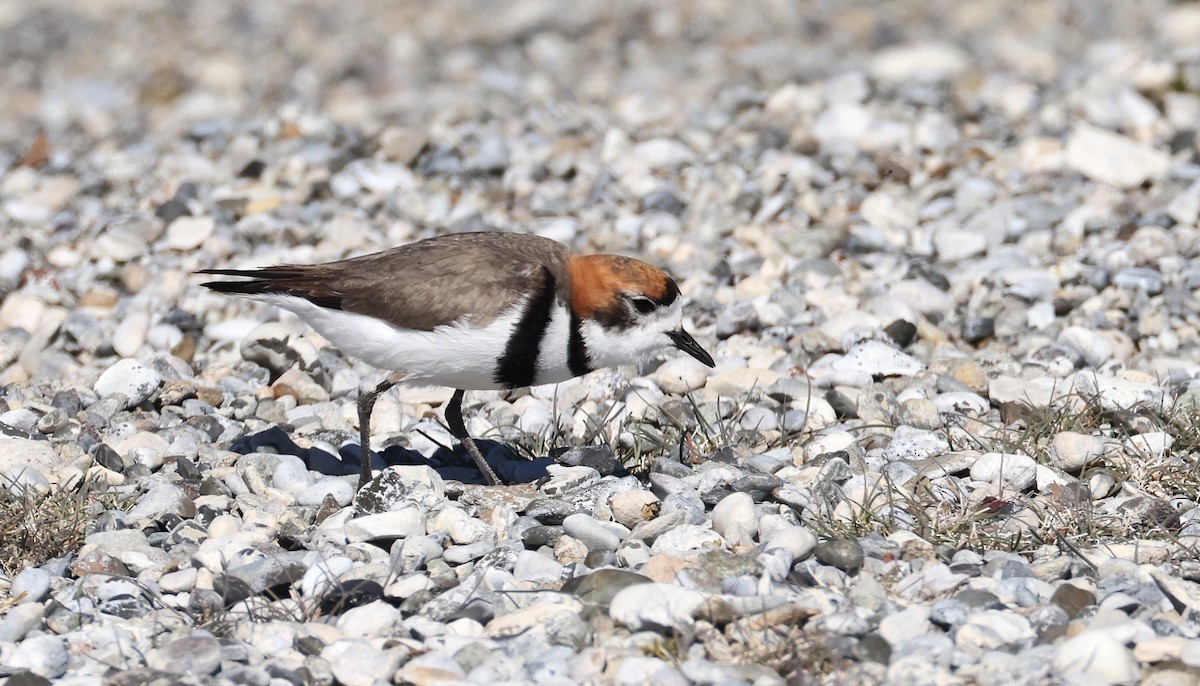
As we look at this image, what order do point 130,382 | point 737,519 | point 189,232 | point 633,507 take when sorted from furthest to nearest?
1. point 189,232
2. point 130,382
3. point 633,507
4. point 737,519

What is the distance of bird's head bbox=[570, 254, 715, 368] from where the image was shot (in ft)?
16.2

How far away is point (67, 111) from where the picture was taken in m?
12.0

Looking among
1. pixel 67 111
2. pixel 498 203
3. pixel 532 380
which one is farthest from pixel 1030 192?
pixel 67 111

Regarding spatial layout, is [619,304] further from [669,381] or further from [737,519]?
[669,381]

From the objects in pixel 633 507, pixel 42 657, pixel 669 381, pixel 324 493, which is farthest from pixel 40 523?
pixel 669 381

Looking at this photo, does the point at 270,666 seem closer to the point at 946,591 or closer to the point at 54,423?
the point at 946,591

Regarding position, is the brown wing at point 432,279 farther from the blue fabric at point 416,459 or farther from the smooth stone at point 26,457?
the smooth stone at point 26,457

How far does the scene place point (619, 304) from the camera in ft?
16.2

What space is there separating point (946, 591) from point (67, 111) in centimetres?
1017

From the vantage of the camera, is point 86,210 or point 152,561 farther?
point 86,210

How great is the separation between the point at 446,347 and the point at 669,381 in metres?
1.43

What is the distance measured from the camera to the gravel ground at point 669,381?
149 inches

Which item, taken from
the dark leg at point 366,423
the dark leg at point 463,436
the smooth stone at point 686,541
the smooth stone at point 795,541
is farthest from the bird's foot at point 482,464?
the smooth stone at point 795,541

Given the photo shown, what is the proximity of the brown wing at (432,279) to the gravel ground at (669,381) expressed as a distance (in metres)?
0.59
